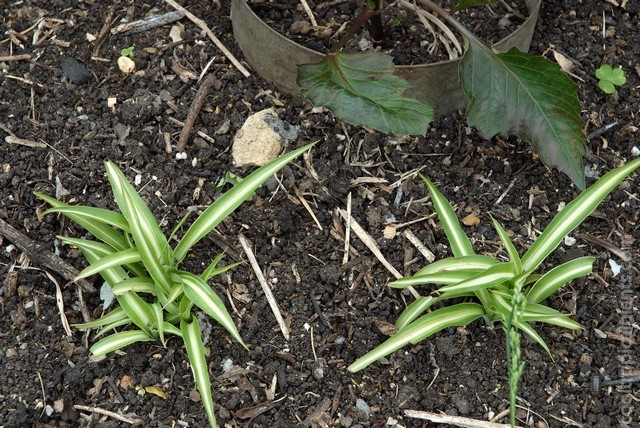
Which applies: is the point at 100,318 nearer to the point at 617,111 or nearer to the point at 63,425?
the point at 63,425

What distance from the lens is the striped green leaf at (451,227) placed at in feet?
7.26

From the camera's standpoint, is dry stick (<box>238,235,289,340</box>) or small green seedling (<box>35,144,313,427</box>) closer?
small green seedling (<box>35,144,313,427</box>)

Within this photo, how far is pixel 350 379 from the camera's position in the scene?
86.8 inches

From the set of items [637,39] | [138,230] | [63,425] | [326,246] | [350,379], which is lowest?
[63,425]

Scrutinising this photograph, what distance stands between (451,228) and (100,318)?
105 centimetres

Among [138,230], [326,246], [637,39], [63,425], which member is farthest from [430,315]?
[637,39]

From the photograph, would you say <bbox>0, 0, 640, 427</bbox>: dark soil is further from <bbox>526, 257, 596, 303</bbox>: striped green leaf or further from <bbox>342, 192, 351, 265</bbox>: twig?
<bbox>526, 257, 596, 303</bbox>: striped green leaf

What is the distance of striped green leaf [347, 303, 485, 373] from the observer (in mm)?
2084

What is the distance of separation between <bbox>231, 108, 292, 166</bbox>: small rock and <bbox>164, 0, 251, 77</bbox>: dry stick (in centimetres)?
26

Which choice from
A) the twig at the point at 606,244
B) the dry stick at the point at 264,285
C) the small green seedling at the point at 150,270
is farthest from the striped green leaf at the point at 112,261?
the twig at the point at 606,244

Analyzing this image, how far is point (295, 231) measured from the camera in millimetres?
2420

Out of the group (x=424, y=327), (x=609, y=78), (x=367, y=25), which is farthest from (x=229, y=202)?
(x=609, y=78)

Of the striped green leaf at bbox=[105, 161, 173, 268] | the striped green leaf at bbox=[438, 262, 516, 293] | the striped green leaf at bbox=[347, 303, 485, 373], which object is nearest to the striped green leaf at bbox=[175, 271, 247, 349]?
the striped green leaf at bbox=[105, 161, 173, 268]

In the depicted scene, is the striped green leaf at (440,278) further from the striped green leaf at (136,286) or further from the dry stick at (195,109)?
the dry stick at (195,109)
